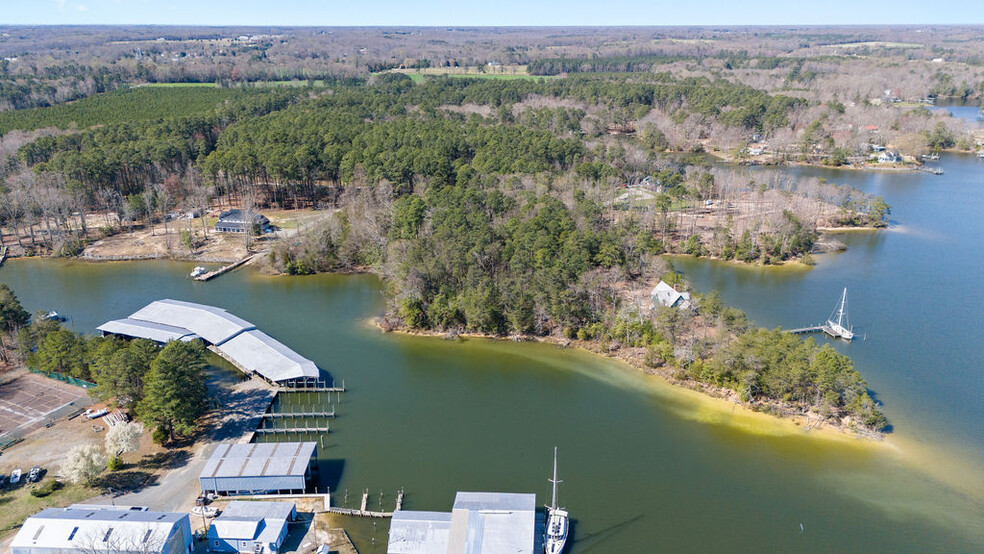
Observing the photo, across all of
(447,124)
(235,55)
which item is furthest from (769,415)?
(235,55)

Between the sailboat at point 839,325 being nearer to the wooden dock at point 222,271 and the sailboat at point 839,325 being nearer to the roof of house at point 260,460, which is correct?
the roof of house at point 260,460

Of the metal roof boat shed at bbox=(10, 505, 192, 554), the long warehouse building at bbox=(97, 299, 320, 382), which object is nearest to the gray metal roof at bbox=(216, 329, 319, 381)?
the long warehouse building at bbox=(97, 299, 320, 382)

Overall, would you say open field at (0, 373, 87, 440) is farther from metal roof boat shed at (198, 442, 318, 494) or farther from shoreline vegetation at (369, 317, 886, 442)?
shoreline vegetation at (369, 317, 886, 442)

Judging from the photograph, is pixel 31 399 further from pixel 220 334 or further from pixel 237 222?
pixel 237 222

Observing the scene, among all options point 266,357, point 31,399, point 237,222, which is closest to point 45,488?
point 31,399

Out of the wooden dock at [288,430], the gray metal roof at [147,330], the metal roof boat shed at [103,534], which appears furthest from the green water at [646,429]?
the metal roof boat shed at [103,534]

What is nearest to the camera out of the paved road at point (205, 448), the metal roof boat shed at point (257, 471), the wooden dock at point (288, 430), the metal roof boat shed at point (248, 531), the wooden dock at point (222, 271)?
the metal roof boat shed at point (248, 531)

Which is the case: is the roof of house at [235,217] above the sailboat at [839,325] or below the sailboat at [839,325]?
above
